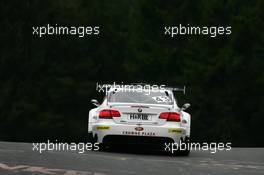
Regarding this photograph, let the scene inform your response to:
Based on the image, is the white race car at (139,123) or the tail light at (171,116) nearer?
the white race car at (139,123)

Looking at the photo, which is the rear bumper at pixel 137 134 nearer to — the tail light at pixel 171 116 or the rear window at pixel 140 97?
the tail light at pixel 171 116

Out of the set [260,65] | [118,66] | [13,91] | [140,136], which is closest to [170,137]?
[140,136]

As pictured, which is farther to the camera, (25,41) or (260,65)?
(25,41)

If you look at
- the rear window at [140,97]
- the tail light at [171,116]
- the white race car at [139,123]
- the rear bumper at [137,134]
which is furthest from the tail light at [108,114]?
Answer: the tail light at [171,116]

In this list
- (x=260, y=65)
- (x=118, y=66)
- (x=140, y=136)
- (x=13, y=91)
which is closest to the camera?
(x=140, y=136)

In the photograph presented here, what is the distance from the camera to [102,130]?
1733cm

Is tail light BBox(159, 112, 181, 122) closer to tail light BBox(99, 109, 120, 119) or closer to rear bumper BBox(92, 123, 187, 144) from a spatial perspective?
rear bumper BBox(92, 123, 187, 144)

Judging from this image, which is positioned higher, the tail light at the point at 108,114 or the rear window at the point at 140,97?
the rear window at the point at 140,97

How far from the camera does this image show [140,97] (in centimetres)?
1786

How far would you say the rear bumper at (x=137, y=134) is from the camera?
17156 mm

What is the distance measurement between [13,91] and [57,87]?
319cm

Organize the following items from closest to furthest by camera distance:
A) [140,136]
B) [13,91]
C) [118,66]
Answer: [140,136]
[13,91]
[118,66]

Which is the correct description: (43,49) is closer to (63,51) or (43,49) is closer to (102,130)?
(63,51)

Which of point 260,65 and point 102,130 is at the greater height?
point 260,65
